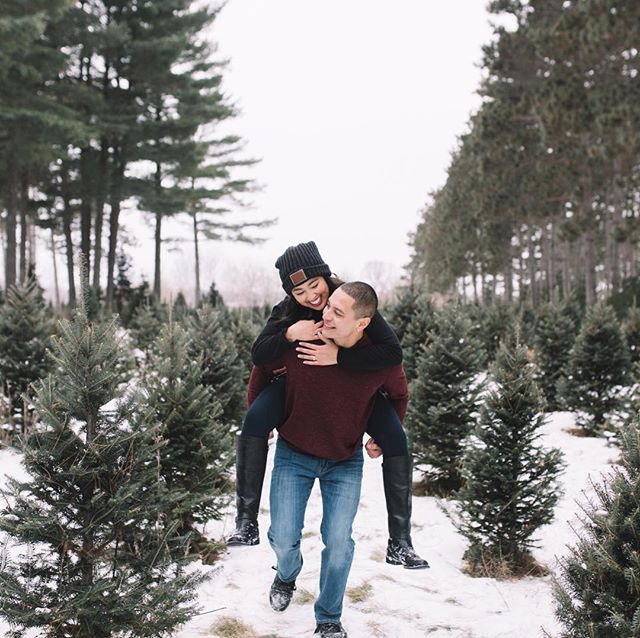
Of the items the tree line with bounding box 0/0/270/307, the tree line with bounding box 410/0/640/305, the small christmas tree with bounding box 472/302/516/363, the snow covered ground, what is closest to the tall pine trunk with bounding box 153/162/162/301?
the tree line with bounding box 0/0/270/307

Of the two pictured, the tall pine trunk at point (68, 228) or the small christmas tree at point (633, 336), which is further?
the tall pine trunk at point (68, 228)

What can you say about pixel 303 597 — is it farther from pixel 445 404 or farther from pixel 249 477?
pixel 445 404

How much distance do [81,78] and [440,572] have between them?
23.9 m

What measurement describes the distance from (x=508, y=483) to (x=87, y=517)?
10.9 feet

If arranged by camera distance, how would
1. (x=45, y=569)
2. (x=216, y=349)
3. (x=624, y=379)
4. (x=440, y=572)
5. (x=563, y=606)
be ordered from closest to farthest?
(x=563, y=606), (x=45, y=569), (x=440, y=572), (x=216, y=349), (x=624, y=379)

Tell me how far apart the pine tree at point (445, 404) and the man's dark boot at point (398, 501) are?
342cm

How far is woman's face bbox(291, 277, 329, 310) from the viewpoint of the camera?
3.16 meters

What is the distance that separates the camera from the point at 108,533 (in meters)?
2.93

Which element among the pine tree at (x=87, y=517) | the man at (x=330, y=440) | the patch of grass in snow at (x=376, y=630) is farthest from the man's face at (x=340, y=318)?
the patch of grass in snow at (x=376, y=630)

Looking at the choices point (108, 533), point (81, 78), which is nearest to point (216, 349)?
point (108, 533)

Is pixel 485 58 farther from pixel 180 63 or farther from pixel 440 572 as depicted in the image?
pixel 440 572

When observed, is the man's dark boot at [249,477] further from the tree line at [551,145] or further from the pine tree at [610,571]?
the tree line at [551,145]

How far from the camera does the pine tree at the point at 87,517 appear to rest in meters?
2.75

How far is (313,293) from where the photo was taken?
10.4 feet
